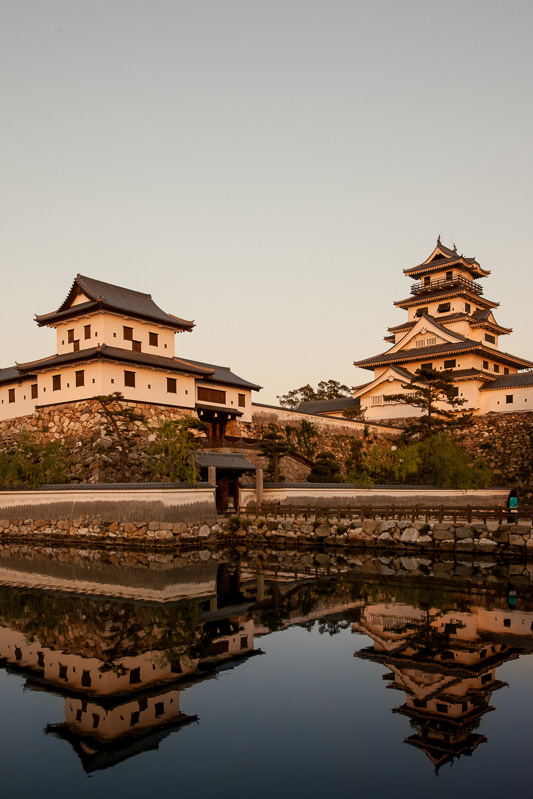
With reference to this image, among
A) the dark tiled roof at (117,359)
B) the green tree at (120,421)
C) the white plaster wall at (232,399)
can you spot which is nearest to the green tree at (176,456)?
the green tree at (120,421)

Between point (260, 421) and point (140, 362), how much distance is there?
1162cm

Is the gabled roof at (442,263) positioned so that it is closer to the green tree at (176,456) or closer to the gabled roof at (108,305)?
the gabled roof at (108,305)

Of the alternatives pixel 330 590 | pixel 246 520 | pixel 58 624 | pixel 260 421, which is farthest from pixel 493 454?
pixel 58 624

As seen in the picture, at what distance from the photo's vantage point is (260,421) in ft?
146

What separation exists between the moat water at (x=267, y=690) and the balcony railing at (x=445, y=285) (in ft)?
152

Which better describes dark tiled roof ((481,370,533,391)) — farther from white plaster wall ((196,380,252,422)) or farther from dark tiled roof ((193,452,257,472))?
dark tiled roof ((193,452,257,472))

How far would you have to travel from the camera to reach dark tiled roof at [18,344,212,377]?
34250mm

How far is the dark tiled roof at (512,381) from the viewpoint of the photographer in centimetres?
5078

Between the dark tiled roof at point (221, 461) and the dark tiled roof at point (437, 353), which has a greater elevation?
the dark tiled roof at point (437, 353)

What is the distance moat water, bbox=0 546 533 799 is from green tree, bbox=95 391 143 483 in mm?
16524

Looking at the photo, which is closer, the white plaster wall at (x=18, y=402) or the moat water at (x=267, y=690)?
the moat water at (x=267, y=690)

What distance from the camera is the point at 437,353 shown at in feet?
178

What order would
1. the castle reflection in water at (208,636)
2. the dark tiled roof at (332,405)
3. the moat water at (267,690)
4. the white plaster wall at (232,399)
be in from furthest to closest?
the dark tiled roof at (332,405) → the white plaster wall at (232,399) → the castle reflection in water at (208,636) → the moat water at (267,690)

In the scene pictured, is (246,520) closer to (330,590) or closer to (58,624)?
(330,590)
